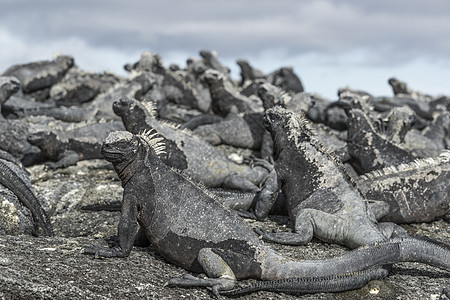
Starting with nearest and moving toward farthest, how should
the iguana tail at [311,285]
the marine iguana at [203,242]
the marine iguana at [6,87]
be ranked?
the iguana tail at [311,285], the marine iguana at [203,242], the marine iguana at [6,87]

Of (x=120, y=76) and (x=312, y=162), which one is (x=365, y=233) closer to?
(x=312, y=162)

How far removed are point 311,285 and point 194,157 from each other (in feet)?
10.7

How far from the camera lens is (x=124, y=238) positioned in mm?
4047

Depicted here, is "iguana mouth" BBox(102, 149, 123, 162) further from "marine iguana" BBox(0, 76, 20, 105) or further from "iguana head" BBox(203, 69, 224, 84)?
"marine iguana" BBox(0, 76, 20, 105)

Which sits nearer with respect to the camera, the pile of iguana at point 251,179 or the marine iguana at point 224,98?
the pile of iguana at point 251,179

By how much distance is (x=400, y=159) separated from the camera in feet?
22.1

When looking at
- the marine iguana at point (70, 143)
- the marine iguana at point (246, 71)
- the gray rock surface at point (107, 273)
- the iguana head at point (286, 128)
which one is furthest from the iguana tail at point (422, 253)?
the marine iguana at point (246, 71)

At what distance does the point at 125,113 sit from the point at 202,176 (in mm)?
1262

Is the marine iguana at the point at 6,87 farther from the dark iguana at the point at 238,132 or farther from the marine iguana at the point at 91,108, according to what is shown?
the dark iguana at the point at 238,132

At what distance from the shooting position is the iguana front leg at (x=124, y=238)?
401cm

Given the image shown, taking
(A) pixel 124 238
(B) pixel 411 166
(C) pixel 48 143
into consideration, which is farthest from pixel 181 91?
(A) pixel 124 238

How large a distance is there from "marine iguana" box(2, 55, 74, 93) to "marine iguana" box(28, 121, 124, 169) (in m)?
5.65

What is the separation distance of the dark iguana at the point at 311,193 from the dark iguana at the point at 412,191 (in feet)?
1.42

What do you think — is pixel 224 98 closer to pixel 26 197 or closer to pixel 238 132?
pixel 238 132
